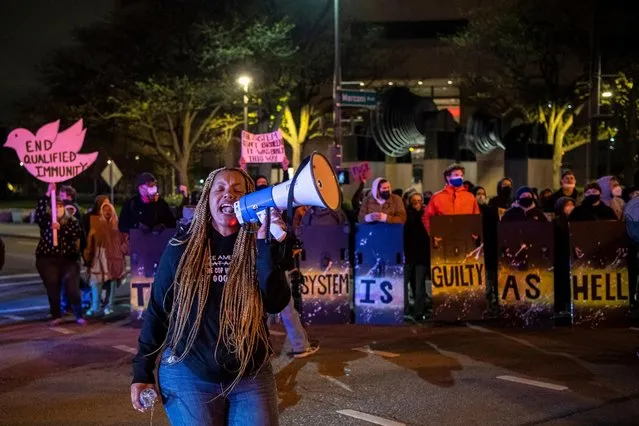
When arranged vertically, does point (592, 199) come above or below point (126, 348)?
above

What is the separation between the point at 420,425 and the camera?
5.84m

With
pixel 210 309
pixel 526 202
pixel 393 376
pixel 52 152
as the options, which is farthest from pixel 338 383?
pixel 52 152

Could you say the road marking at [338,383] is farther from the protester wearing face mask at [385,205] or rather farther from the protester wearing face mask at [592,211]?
the protester wearing face mask at [592,211]

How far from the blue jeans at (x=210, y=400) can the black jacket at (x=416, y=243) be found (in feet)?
23.5

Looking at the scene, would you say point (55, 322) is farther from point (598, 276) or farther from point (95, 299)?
point (598, 276)

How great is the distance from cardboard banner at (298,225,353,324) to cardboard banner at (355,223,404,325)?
0.18m

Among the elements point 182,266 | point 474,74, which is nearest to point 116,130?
point 474,74

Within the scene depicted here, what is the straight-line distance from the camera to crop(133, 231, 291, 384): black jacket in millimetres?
3363

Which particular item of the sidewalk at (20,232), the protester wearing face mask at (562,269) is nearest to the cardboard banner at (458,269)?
the protester wearing face mask at (562,269)

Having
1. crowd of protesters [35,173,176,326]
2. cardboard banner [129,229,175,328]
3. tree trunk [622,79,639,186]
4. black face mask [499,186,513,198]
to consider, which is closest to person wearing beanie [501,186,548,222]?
black face mask [499,186,513,198]

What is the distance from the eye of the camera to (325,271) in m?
10.1

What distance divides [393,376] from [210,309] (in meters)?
4.20

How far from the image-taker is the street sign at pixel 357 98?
2003 centimetres

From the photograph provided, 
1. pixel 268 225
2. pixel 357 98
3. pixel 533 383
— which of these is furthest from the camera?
pixel 357 98
